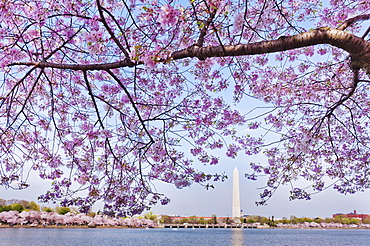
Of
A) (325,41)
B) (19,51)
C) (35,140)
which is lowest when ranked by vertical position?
(35,140)

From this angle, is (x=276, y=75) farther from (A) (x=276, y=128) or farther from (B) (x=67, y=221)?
(B) (x=67, y=221)

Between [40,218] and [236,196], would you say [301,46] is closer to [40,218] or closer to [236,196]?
[236,196]

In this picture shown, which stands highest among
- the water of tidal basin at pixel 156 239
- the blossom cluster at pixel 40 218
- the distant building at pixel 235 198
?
the distant building at pixel 235 198

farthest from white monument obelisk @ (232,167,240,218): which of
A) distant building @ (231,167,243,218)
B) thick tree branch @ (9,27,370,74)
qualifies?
thick tree branch @ (9,27,370,74)

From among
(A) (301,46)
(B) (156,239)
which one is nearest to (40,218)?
(B) (156,239)

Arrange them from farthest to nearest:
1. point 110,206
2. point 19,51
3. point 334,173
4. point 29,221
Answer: point 29,221
point 334,173
point 19,51
point 110,206

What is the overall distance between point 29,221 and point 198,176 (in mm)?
79478

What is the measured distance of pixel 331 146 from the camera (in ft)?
24.0

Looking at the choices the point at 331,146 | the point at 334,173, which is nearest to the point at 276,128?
the point at 331,146

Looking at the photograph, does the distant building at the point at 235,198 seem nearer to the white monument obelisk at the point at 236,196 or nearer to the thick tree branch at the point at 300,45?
the white monument obelisk at the point at 236,196

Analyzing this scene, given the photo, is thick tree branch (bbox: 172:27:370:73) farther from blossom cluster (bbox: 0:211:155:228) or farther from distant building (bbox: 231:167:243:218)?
blossom cluster (bbox: 0:211:155:228)

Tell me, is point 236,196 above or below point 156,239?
above

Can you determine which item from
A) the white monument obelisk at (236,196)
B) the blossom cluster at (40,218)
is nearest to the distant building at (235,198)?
the white monument obelisk at (236,196)

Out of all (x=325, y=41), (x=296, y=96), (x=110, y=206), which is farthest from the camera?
(x=296, y=96)
